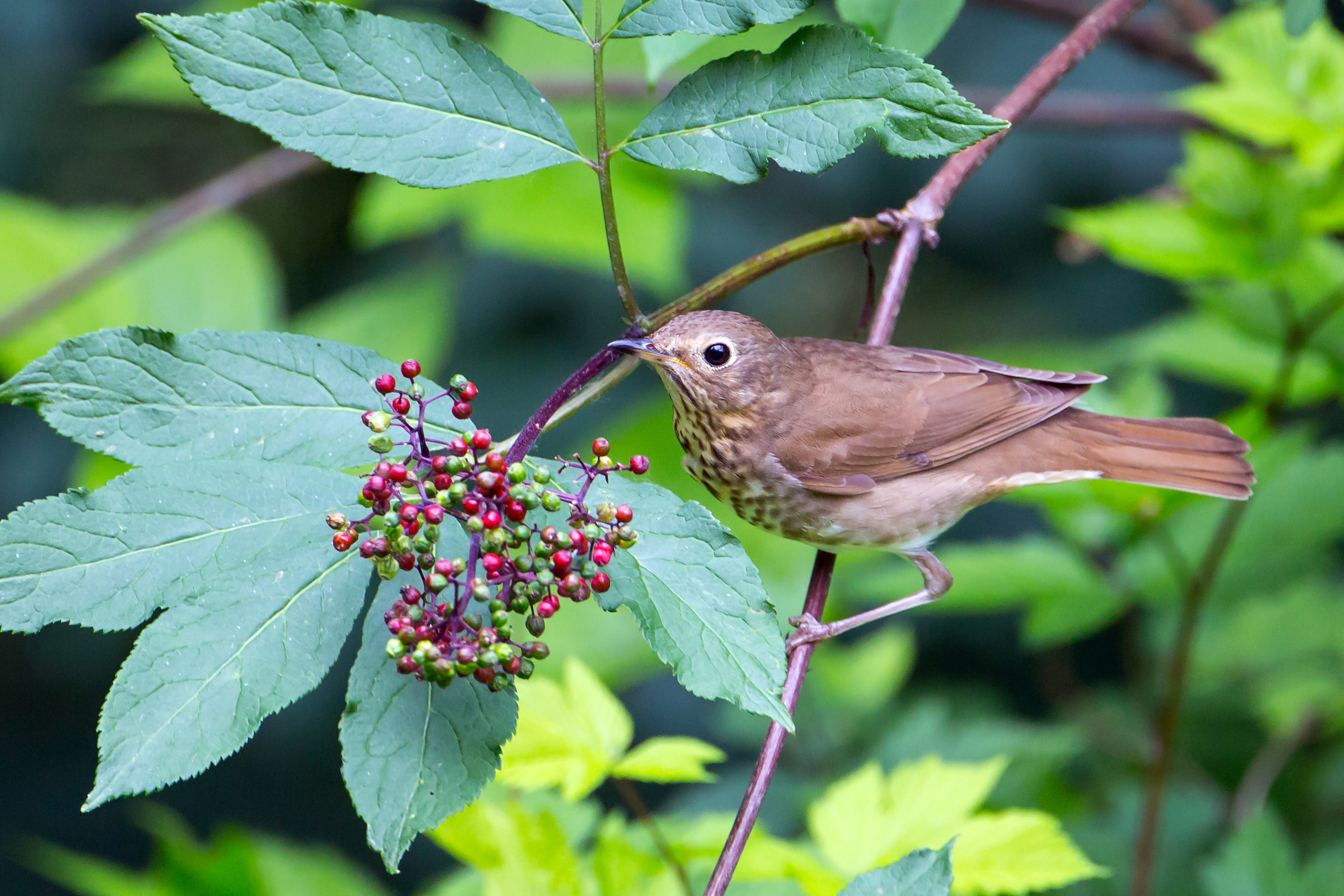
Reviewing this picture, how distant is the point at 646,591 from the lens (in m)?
1.36

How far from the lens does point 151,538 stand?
4.33ft

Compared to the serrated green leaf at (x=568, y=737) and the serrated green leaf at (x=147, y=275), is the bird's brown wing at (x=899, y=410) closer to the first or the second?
the serrated green leaf at (x=568, y=737)

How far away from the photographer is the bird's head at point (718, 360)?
2242 mm

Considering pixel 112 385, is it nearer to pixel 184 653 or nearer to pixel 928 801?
pixel 184 653

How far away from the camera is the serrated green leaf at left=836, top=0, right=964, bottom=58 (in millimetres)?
1921

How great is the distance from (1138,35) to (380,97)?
2862 mm

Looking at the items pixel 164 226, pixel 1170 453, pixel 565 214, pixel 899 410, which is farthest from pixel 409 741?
pixel 565 214

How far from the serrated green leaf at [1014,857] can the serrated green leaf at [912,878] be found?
68cm

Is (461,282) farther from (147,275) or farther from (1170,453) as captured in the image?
(1170,453)

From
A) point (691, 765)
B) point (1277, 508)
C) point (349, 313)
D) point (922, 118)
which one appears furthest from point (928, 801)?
point (349, 313)

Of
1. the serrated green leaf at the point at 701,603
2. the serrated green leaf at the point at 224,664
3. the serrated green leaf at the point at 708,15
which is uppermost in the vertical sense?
the serrated green leaf at the point at 708,15

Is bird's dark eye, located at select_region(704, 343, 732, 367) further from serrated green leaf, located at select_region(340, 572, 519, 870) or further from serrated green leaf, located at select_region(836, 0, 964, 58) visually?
serrated green leaf, located at select_region(340, 572, 519, 870)

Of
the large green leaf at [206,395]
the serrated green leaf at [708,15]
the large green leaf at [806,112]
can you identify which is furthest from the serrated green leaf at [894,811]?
the serrated green leaf at [708,15]

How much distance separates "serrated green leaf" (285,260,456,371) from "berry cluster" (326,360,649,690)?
319 cm
